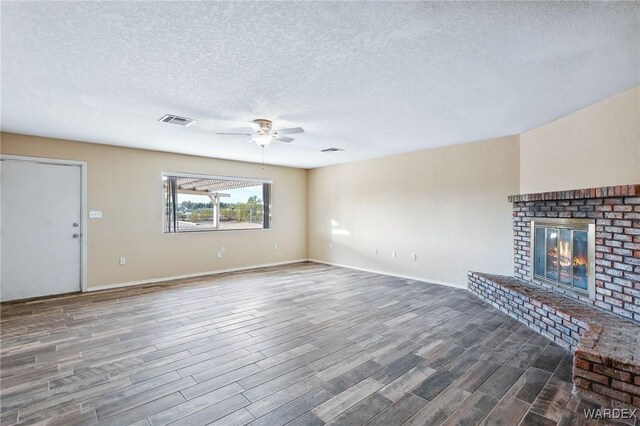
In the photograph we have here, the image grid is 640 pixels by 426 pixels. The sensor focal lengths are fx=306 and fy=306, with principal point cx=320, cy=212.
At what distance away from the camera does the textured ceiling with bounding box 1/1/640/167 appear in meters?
1.77

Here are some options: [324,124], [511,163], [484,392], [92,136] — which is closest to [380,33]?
[324,124]

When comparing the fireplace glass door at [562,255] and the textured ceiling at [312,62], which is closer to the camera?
the textured ceiling at [312,62]

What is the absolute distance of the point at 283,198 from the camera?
7500 millimetres

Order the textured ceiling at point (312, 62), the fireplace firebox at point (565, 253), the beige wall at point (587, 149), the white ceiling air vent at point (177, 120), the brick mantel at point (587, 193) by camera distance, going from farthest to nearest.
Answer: the white ceiling air vent at point (177, 120), the fireplace firebox at point (565, 253), the beige wall at point (587, 149), the brick mantel at point (587, 193), the textured ceiling at point (312, 62)

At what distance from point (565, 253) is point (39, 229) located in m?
7.01

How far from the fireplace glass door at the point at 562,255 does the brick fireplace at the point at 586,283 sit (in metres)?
0.01

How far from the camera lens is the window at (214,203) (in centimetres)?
584

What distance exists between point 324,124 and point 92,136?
3.41m

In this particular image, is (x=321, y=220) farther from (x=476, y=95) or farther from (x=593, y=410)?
(x=593, y=410)

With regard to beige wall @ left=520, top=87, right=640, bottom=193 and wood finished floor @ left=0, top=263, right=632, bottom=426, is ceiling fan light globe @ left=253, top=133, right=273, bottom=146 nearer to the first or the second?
wood finished floor @ left=0, top=263, right=632, bottom=426

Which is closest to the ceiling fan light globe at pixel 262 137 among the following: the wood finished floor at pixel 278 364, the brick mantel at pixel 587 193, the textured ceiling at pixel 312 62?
the textured ceiling at pixel 312 62

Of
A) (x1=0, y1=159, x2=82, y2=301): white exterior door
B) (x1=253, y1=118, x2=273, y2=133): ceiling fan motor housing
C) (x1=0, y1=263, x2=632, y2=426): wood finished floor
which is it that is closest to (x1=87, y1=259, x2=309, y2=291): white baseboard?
(x1=0, y1=159, x2=82, y2=301): white exterior door

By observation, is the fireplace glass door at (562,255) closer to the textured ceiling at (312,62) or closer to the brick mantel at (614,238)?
the brick mantel at (614,238)

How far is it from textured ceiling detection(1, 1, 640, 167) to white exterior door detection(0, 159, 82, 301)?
2.62 ft
